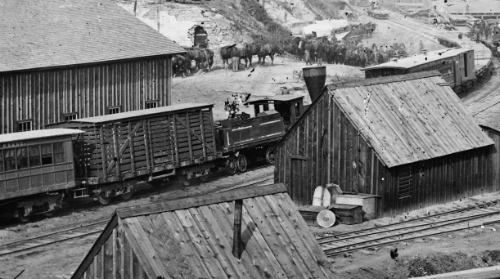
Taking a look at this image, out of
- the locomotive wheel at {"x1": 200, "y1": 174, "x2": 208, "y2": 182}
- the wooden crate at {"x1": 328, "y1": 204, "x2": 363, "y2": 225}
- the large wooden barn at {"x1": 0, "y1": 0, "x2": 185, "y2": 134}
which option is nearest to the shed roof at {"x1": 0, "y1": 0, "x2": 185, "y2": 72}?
the large wooden barn at {"x1": 0, "y1": 0, "x2": 185, "y2": 134}

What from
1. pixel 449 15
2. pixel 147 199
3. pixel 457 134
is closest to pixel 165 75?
pixel 147 199

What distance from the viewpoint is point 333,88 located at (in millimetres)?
28453

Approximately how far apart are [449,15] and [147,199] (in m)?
83.0

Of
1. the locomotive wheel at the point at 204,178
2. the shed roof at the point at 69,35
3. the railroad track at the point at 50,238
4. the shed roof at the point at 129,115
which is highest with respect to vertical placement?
the shed roof at the point at 69,35

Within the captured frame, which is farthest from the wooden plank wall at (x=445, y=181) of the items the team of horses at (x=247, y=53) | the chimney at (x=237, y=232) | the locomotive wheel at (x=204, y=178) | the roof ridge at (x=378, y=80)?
the team of horses at (x=247, y=53)

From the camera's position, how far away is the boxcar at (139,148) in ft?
101

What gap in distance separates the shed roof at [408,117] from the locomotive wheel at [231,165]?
6935mm

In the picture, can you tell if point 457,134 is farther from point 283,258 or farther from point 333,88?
point 283,258

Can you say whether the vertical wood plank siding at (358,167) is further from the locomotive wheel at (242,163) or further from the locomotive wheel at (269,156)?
the locomotive wheel at (269,156)

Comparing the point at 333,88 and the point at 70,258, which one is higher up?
the point at 333,88

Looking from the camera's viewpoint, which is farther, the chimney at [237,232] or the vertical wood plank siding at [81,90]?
the vertical wood plank siding at [81,90]

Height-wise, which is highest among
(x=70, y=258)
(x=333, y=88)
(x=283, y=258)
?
(x=333, y=88)

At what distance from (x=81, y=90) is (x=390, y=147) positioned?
1417 cm

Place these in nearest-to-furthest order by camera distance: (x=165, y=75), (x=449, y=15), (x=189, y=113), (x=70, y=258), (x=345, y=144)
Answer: (x=70, y=258) → (x=345, y=144) → (x=189, y=113) → (x=165, y=75) → (x=449, y=15)
